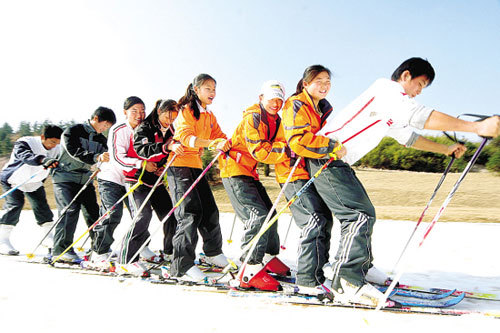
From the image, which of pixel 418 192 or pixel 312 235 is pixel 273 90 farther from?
pixel 418 192

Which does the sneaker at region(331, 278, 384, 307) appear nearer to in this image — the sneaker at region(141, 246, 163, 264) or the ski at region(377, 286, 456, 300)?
the ski at region(377, 286, 456, 300)

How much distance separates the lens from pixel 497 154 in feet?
38.4

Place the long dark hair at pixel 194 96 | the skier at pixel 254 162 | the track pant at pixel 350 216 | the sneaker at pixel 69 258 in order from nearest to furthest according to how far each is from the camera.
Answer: the track pant at pixel 350 216 → the skier at pixel 254 162 → the long dark hair at pixel 194 96 → the sneaker at pixel 69 258

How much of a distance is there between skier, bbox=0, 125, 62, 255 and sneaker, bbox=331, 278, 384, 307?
428cm

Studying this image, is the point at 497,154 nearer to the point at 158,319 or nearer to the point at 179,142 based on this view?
the point at 179,142

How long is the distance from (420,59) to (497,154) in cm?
1131

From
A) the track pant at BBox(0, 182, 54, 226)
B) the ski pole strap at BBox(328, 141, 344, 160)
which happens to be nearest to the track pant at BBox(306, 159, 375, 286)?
the ski pole strap at BBox(328, 141, 344, 160)

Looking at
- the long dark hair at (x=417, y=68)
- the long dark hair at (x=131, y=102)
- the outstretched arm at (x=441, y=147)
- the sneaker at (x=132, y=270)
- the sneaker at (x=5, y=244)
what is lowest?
the sneaker at (x=5, y=244)

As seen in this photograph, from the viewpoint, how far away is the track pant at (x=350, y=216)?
8.52ft

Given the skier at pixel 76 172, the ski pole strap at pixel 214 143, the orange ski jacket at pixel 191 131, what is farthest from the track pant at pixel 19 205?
the ski pole strap at pixel 214 143

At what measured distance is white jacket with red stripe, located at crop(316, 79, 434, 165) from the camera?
7.68ft

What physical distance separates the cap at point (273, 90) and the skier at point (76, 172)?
2.40 metres

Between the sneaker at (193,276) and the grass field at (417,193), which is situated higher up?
the grass field at (417,193)

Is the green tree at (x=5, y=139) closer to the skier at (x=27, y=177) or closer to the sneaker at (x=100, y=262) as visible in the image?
the skier at (x=27, y=177)
